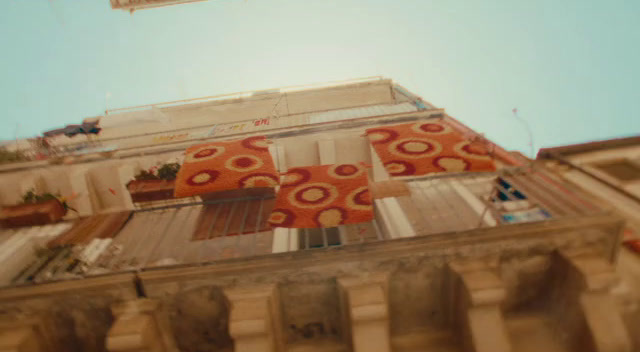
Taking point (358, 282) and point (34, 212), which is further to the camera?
point (34, 212)

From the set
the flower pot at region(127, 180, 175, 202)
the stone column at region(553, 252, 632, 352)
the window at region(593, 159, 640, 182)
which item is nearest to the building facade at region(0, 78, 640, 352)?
the stone column at region(553, 252, 632, 352)

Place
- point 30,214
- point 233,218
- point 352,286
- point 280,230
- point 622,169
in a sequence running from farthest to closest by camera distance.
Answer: point 622,169
point 30,214
point 233,218
point 280,230
point 352,286

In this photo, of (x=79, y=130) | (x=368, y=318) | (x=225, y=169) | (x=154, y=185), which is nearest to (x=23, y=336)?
(x=154, y=185)

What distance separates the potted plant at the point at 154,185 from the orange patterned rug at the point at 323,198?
269 centimetres

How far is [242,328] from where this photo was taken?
12.2ft

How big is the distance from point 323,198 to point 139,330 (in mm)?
3128

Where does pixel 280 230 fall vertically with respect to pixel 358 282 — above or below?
below

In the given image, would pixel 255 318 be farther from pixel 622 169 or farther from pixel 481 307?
pixel 622 169

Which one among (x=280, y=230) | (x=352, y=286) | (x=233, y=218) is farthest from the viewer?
(x=233, y=218)

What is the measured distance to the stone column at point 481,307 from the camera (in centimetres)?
371

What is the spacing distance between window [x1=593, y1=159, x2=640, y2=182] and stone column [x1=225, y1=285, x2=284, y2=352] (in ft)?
26.5

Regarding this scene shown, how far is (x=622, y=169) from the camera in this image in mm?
7488

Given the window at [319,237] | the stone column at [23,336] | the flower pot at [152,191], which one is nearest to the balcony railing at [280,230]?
the window at [319,237]

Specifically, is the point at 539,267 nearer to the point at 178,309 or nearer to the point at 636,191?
the point at 636,191
